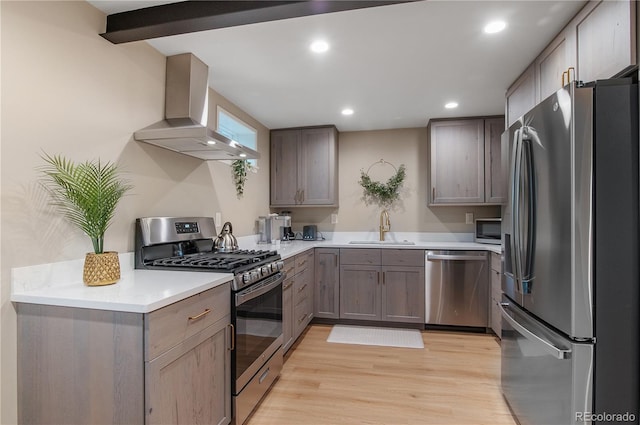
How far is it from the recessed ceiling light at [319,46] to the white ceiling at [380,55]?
0.12 ft

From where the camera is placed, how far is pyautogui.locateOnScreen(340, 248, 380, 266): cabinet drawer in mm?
3484

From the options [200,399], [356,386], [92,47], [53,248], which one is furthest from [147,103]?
[356,386]

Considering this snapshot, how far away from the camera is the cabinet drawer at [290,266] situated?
266 centimetres

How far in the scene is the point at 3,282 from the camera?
1.27m

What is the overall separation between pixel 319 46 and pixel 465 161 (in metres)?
2.32

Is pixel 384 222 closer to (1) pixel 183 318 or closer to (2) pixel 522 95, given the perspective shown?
(2) pixel 522 95

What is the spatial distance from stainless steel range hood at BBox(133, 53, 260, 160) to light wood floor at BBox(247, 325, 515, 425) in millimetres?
1756

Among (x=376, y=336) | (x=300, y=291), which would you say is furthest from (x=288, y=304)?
(x=376, y=336)

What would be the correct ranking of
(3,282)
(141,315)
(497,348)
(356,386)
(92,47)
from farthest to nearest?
(497,348)
(356,386)
(92,47)
(3,282)
(141,315)

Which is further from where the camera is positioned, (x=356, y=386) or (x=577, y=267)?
(x=356, y=386)

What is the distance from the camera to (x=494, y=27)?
1870 millimetres

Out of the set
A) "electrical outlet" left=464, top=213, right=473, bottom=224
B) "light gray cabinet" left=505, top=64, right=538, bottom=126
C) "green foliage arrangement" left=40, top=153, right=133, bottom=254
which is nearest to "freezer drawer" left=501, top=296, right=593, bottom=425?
"light gray cabinet" left=505, top=64, right=538, bottom=126

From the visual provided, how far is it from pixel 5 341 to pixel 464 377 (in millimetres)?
2739

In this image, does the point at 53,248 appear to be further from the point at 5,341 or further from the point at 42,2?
the point at 42,2
